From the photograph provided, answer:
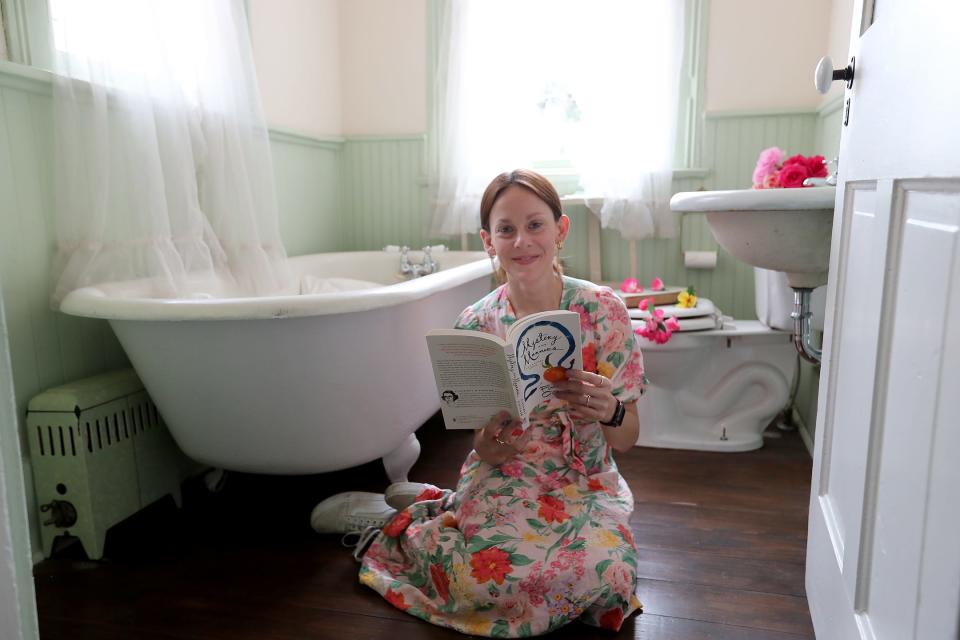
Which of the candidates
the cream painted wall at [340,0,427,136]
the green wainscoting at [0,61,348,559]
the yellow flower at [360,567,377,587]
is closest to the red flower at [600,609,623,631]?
the yellow flower at [360,567,377,587]

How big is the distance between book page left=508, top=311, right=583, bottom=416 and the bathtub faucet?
5.43 ft

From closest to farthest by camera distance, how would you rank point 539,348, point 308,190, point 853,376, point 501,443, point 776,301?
point 853,376
point 539,348
point 501,443
point 776,301
point 308,190

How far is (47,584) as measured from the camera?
1.49 meters

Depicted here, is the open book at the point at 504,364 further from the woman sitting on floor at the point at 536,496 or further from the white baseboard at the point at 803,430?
the white baseboard at the point at 803,430

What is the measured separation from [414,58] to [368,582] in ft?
7.82

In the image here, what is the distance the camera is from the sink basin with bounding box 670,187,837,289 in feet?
4.68

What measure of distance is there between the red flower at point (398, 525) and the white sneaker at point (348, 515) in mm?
126

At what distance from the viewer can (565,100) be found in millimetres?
3016

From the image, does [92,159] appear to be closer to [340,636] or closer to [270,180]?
[270,180]

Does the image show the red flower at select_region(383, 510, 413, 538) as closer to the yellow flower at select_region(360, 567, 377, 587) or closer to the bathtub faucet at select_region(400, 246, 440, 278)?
the yellow flower at select_region(360, 567, 377, 587)

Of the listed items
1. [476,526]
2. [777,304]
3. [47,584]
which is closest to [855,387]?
[476,526]

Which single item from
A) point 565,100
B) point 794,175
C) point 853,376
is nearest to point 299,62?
point 565,100

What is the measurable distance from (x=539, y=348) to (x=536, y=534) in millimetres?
390

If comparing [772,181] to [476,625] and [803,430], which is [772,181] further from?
[476,625]
